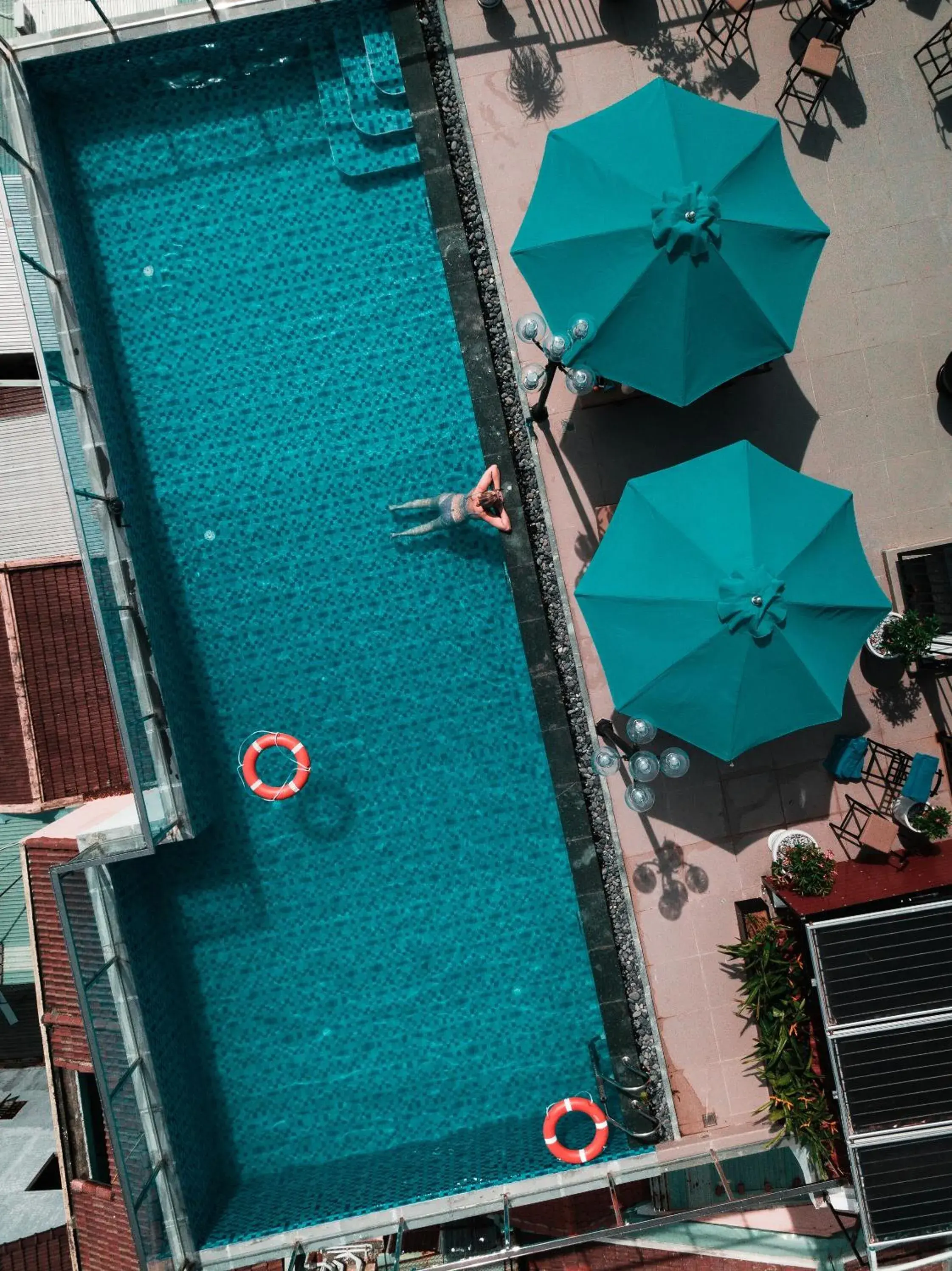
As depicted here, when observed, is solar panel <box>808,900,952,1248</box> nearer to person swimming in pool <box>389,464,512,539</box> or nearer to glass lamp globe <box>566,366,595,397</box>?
person swimming in pool <box>389,464,512,539</box>

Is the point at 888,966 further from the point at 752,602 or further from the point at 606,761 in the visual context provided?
the point at 752,602

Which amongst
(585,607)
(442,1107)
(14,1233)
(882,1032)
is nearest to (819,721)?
(585,607)

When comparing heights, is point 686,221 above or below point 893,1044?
above

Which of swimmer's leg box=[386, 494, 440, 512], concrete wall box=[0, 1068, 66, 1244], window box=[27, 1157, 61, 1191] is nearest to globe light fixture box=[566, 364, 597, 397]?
swimmer's leg box=[386, 494, 440, 512]

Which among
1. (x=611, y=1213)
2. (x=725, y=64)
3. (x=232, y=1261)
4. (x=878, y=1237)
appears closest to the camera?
(x=878, y=1237)

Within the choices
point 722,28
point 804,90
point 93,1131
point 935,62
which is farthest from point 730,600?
point 93,1131

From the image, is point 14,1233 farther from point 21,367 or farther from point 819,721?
point 819,721

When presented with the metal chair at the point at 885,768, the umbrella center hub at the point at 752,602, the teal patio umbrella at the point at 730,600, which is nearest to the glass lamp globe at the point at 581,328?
the teal patio umbrella at the point at 730,600
